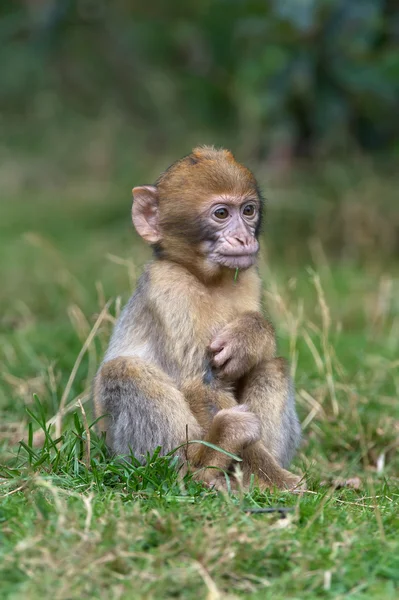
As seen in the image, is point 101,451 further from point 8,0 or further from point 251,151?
point 8,0

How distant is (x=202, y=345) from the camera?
4.62 m

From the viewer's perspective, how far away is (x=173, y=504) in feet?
12.9

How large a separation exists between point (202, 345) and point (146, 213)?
2.49 feet

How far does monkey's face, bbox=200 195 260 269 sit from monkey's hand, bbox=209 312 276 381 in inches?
10.8

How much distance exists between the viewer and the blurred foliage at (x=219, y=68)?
34.6ft

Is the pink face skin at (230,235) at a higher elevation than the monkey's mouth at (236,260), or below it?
higher

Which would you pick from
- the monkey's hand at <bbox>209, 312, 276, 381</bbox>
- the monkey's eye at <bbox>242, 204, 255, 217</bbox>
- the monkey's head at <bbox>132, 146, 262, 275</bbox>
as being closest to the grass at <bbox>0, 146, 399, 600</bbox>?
the monkey's hand at <bbox>209, 312, 276, 381</bbox>

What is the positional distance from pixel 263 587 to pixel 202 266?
1810 millimetres

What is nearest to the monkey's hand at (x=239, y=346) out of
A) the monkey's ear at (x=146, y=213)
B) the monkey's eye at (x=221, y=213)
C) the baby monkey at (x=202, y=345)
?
the baby monkey at (x=202, y=345)

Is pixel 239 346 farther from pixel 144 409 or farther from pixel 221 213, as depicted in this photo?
pixel 221 213

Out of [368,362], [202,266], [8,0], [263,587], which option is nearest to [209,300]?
[202,266]

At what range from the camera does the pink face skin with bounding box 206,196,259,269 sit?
461 cm

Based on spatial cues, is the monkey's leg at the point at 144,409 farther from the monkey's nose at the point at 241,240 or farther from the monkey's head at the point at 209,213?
the monkey's nose at the point at 241,240

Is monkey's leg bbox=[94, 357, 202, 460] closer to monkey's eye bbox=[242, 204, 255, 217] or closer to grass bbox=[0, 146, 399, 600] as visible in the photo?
grass bbox=[0, 146, 399, 600]
